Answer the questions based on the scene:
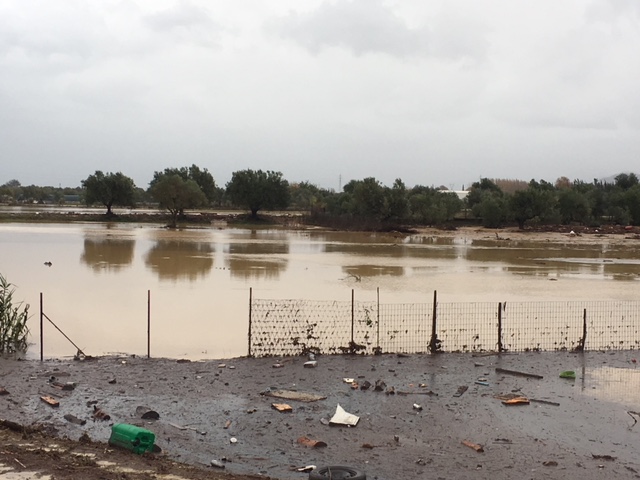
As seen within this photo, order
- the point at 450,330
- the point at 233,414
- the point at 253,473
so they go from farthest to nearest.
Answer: the point at 450,330
the point at 233,414
the point at 253,473

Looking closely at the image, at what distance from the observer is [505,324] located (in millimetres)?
18266

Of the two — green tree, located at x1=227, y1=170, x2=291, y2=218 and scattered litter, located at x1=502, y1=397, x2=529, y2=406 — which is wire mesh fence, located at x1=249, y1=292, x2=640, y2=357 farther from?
green tree, located at x1=227, y1=170, x2=291, y2=218

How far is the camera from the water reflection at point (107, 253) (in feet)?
111

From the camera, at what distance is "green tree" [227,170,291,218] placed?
309 ft

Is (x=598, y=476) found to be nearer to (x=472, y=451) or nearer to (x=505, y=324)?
(x=472, y=451)

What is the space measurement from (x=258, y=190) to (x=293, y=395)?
276 ft

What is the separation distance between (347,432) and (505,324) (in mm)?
10149

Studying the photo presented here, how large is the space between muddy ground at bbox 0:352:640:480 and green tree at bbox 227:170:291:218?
81.6 meters

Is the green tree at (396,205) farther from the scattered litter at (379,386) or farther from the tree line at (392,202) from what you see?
the scattered litter at (379,386)

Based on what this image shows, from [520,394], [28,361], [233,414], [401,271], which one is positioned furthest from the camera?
[401,271]

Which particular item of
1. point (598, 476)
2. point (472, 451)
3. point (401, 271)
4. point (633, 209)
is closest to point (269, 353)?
point (472, 451)

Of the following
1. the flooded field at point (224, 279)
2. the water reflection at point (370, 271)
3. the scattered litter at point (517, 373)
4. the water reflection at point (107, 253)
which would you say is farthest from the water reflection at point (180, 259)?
the scattered litter at point (517, 373)

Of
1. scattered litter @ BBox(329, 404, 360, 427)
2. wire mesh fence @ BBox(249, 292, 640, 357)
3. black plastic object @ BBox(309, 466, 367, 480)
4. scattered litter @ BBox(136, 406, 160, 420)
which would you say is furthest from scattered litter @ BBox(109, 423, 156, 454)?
wire mesh fence @ BBox(249, 292, 640, 357)

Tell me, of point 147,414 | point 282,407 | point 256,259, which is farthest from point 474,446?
point 256,259
